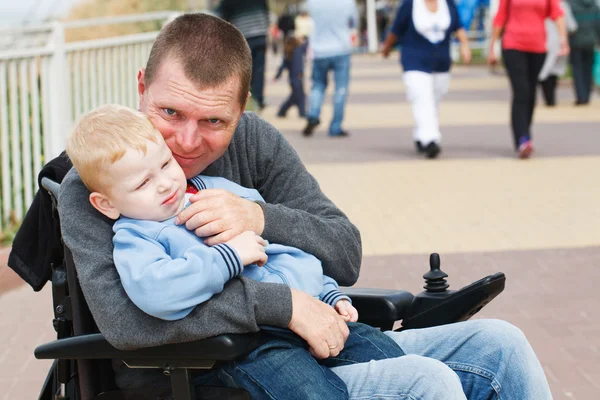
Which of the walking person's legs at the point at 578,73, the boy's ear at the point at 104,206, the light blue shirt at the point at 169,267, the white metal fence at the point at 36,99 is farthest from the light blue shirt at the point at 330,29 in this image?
the boy's ear at the point at 104,206

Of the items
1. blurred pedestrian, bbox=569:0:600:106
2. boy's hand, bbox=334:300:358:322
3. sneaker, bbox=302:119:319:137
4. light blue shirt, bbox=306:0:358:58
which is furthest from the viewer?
blurred pedestrian, bbox=569:0:600:106

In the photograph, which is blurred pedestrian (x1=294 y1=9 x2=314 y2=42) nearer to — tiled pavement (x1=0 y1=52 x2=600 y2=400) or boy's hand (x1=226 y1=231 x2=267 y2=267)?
tiled pavement (x1=0 y1=52 x2=600 y2=400)

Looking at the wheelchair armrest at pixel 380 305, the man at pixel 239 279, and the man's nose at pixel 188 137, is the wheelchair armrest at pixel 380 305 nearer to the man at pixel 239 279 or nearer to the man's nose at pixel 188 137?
the man at pixel 239 279

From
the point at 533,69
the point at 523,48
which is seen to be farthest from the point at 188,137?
the point at 533,69

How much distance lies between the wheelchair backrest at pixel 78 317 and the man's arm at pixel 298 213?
485 mm

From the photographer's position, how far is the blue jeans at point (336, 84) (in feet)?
39.2

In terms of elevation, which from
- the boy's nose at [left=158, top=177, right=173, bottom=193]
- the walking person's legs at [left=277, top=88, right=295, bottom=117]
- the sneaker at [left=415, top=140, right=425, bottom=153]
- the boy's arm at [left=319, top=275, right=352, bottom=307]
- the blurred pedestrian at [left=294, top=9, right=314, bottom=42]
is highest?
the boy's nose at [left=158, top=177, right=173, bottom=193]

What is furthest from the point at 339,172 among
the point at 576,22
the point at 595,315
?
the point at 576,22

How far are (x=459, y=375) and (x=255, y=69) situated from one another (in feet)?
38.8

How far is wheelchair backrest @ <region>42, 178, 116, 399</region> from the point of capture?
2373 mm

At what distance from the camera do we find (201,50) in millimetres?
2432

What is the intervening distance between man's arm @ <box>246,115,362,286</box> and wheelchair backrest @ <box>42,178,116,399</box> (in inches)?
19.1

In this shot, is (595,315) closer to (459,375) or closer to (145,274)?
(459,375)

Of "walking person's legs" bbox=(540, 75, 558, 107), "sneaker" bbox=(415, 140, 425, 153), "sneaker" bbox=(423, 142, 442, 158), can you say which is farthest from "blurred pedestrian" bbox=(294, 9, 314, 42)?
"walking person's legs" bbox=(540, 75, 558, 107)
